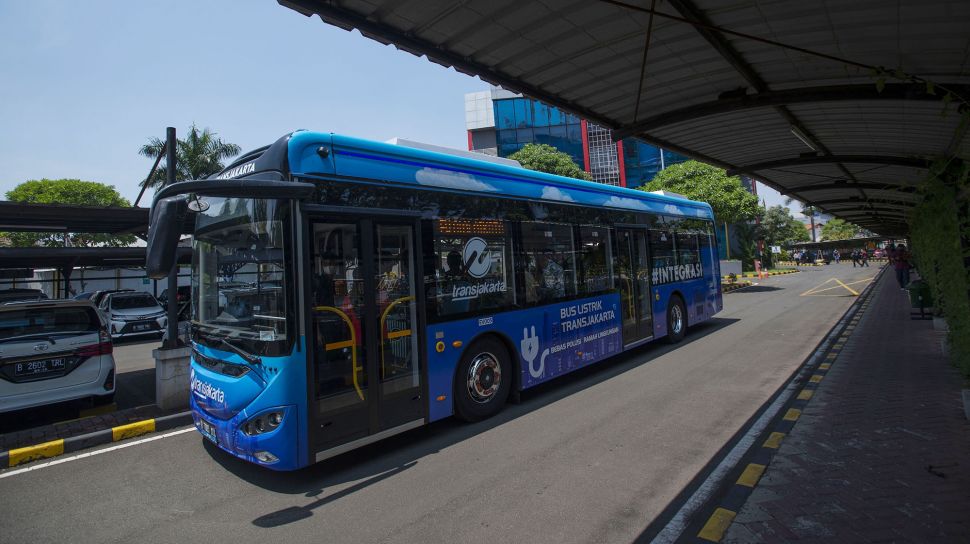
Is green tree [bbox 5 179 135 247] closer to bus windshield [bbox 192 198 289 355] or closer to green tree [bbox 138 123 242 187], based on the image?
green tree [bbox 138 123 242 187]

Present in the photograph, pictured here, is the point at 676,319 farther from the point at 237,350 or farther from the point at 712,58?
the point at 237,350

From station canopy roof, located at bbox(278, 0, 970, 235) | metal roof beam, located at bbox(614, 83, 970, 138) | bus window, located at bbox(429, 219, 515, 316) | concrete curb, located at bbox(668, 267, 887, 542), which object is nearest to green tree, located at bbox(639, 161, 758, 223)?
station canopy roof, located at bbox(278, 0, 970, 235)

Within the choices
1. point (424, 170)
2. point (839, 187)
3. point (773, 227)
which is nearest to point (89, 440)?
point (424, 170)

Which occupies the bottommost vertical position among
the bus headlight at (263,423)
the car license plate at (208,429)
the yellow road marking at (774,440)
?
the yellow road marking at (774,440)

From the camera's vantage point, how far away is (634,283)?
9031 millimetres

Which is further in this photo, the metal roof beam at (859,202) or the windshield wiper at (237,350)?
the metal roof beam at (859,202)

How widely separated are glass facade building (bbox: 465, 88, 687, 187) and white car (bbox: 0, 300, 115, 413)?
37.9m

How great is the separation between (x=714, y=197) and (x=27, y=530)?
26005 mm

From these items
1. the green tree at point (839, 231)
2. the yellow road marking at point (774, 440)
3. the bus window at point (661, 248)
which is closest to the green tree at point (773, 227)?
the green tree at point (839, 231)

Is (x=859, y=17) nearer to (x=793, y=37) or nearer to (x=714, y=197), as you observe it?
(x=793, y=37)

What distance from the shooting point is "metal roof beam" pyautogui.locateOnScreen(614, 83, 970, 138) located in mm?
5309

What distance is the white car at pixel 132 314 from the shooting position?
15211 millimetres

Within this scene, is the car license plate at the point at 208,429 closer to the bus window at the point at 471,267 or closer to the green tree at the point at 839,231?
the bus window at the point at 471,267

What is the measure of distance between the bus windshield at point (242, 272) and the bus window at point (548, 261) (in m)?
3.34
